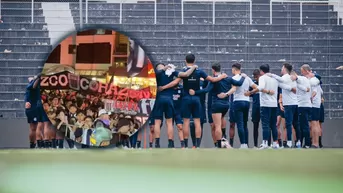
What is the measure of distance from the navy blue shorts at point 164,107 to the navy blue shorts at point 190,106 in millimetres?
163

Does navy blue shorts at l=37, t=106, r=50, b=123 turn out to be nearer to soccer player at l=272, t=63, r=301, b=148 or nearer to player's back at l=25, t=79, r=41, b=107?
player's back at l=25, t=79, r=41, b=107

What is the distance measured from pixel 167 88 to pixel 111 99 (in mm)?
1286

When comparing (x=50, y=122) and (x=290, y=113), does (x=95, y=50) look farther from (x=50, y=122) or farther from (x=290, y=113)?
(x=290, y=113)

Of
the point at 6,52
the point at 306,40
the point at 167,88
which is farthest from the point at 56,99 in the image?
the point at 306,40

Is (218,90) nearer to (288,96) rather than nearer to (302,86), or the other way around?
(288,96)

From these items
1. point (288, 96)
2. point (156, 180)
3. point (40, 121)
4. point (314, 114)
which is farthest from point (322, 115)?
point (156, 180)

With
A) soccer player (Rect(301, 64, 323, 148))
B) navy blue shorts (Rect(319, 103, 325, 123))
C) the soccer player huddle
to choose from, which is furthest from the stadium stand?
the soccer player huddle

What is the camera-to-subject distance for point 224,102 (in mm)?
9758

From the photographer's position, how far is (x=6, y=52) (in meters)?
12.4

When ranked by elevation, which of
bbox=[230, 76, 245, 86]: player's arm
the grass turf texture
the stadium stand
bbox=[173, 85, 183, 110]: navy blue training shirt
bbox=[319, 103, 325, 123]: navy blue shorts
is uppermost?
the stadium stand

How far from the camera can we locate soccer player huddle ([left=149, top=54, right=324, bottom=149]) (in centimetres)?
968

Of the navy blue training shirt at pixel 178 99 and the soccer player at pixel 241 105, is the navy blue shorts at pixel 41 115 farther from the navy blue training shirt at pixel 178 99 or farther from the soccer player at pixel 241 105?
the soccer player at pixel 241 105

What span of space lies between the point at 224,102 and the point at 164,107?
721mm

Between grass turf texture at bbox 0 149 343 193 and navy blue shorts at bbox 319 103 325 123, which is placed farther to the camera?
navy blue shorts at bbox 319 103 325 123
